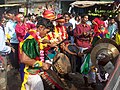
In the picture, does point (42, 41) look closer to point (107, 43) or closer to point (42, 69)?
A: point (42, 69)

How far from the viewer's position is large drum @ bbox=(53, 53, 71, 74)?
5574 mm

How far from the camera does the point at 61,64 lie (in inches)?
220

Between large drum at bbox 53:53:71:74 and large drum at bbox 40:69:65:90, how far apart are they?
168 millimetres

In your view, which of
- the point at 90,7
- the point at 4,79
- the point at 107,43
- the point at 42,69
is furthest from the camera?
the point at 90,7

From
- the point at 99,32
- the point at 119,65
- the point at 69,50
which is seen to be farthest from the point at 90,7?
the point at 119,65

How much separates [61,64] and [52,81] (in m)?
0.36

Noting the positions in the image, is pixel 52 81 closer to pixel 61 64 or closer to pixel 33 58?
pixel 61 64

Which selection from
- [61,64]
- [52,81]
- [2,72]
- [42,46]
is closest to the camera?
[42,46]

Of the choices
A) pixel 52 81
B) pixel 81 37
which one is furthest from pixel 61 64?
pixel 81 37

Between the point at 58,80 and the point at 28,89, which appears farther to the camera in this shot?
the point at 58,80

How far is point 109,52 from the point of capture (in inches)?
191

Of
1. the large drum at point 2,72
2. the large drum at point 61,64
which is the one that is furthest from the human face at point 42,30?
the large drum at point 2,72

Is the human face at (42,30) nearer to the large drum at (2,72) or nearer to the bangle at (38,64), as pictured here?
the bangle at (38,64)

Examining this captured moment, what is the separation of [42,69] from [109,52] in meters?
0.99
